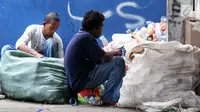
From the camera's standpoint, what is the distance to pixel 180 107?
3994 mm

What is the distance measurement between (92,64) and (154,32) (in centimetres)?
179

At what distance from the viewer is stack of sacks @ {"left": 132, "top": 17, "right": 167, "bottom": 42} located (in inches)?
231

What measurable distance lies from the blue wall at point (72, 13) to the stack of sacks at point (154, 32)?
0.39 meters

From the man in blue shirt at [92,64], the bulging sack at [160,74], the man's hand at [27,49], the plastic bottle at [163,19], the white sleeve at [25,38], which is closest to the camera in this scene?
the bulging sack at [160,74]

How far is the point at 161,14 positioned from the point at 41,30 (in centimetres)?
205

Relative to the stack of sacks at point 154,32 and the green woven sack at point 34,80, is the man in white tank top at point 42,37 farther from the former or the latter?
the stack of sacks at point 154,32

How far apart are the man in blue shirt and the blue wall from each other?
6.63 ft

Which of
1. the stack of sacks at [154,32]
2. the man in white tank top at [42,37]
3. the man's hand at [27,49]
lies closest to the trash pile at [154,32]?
the stack of sacks at [154,32]

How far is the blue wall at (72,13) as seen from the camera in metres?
6.54

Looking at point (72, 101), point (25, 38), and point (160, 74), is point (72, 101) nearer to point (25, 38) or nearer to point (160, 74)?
point (160, 74)

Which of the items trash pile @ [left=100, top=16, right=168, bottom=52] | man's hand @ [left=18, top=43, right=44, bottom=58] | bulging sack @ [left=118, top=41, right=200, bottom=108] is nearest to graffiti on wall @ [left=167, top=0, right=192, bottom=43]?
bulging sack @ [left=118, top=41, right=200, bottom=108]

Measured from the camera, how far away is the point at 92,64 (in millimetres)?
4551

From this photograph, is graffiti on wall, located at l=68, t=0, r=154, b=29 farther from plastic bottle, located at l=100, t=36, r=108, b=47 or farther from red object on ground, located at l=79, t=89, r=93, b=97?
red object on ground, located at l=79, t=89, r=93, b=97

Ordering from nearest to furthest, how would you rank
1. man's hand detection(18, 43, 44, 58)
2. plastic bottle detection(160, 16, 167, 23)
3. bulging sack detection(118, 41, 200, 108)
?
bulging sack detection(118, 41, 200, 108) → man's hand detection(18, 43, 44, 58) → plastic bottle detection(160, 16, 167, 23)
